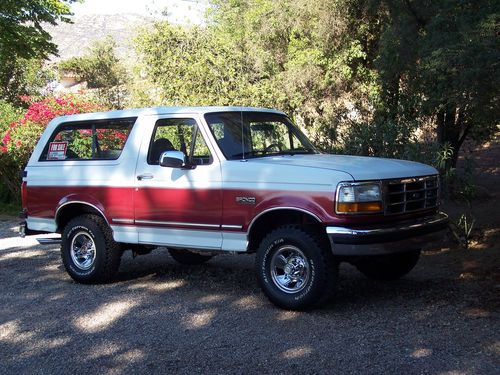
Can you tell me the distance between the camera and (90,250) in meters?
7.58

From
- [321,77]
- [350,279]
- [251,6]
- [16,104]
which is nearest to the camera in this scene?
[350,279]

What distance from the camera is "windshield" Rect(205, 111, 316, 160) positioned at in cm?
657

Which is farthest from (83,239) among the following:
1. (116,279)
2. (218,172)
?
(218,172)

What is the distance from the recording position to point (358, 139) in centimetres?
909

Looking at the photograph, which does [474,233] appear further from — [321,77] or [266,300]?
[321,77]

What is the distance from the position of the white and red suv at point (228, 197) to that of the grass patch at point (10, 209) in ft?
28.3

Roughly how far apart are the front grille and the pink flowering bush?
1088 cm

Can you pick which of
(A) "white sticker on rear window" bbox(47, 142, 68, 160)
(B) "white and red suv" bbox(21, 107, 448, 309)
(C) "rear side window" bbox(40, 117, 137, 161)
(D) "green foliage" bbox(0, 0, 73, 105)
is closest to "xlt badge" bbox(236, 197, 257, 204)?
Result: (B) "white and red suv" bbox(21, 107, 448, 309)

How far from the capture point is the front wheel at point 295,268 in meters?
5.72

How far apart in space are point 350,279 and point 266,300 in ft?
4.60

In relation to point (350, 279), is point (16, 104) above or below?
above

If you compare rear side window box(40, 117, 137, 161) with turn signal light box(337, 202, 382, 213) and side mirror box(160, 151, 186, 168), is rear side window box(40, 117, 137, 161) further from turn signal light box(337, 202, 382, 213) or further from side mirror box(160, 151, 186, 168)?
turn signal light box(337, 202, 382, 213)

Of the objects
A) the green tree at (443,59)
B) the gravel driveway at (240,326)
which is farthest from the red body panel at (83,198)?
the green tree at (443,59)

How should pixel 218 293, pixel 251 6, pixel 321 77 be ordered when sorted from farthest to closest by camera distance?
pixel 251 6, pixel 321 77, pixel 218 293
